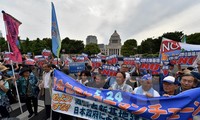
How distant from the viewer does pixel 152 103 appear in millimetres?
2461

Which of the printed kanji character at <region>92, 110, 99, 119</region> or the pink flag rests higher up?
the pink flag

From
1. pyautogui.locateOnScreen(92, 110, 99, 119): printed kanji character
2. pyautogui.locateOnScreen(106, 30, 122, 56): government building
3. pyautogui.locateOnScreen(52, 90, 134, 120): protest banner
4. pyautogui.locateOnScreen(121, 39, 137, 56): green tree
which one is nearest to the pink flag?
pyautogui.locateOnScreen(52, 90, 134, 120): protest banner

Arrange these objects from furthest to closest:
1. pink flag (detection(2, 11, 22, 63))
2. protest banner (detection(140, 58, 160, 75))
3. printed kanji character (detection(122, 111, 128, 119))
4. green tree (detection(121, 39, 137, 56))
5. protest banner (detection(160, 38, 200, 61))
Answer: green tree (detection(121, 39, 137, 56)) → protest banner (detection(160, 38, 200, 61)) → protest banner (detection(140, 58, 160, 75)) → pink flag (detection(2, 11, 22, 63)) → printed kanji character (detection(122, 111, 128, 119))

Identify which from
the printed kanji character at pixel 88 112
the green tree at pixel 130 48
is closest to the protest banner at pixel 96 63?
the printed kanji character at pixel 88 112

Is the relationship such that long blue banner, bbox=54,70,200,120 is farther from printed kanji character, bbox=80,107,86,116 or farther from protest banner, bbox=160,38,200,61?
protest banner, bbox=160,38,200,61

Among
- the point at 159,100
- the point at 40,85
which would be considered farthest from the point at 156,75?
the point at 40,85

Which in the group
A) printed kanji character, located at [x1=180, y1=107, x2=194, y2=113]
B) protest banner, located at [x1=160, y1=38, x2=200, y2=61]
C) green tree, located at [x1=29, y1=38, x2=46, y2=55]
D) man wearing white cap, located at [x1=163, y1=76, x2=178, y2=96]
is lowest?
printed kanji character, located at [x1=180, y1=107, x2=194, y2=113]

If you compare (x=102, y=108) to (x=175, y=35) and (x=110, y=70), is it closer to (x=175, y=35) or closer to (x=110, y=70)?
(x=110, y=70)

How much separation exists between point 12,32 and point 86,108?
413cm

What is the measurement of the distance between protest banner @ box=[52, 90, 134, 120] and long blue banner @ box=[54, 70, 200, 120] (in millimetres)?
93

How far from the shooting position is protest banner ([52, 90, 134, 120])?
2617 mm

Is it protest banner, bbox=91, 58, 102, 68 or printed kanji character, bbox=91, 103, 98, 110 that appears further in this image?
protest banner, bbox=91, 58, 102, 68

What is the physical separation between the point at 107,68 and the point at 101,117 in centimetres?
309

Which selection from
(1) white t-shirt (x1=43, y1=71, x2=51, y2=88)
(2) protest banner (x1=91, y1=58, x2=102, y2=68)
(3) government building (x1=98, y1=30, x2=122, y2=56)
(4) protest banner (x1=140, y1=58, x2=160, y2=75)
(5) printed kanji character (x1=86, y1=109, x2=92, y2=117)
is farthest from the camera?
(3) government building (x1=98, y1=30, x2=122, y2=56)
